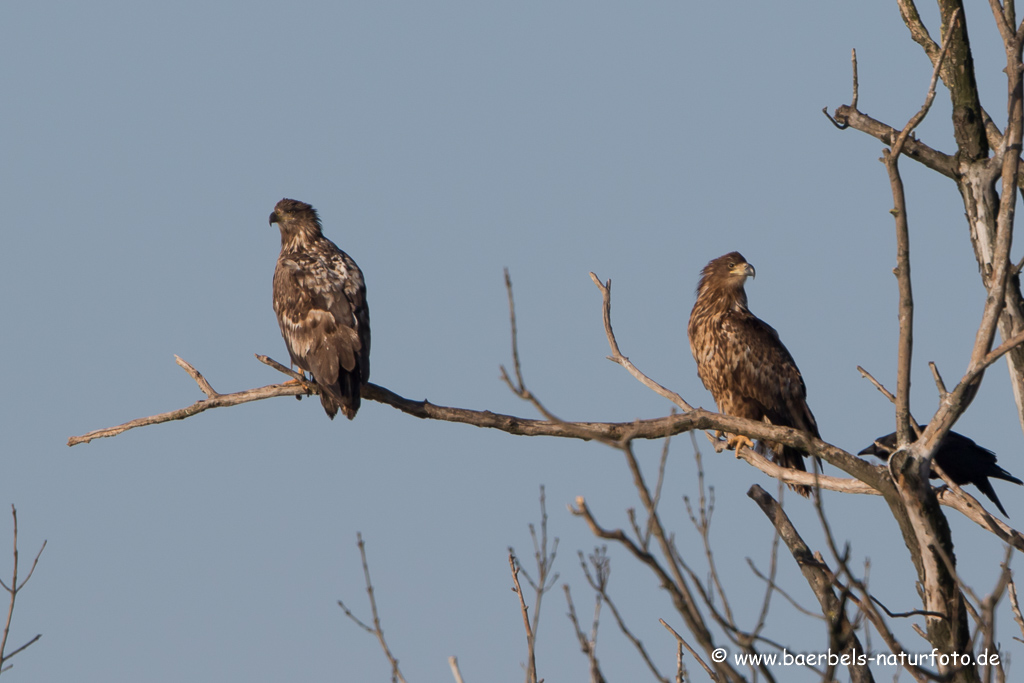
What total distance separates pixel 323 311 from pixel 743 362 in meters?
3.23

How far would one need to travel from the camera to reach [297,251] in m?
9.32

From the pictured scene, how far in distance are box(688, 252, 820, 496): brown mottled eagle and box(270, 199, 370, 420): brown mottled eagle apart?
108 inches

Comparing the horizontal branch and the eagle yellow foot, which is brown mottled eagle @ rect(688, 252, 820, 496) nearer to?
the eagle yellow foot

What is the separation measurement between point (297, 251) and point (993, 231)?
16.8 ft

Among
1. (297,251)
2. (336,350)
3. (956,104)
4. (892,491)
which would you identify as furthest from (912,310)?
(297,251)

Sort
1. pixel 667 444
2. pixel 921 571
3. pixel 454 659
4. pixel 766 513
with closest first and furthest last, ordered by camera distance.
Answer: pixel 667 444 → pixel 454 659 → pixel 921 571 → pixel 766 513

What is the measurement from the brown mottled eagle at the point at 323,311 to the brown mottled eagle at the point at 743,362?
2740 millimetres

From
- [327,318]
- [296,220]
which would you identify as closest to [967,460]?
[327,318]

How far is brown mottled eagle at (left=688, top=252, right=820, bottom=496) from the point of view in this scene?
9.09 meters

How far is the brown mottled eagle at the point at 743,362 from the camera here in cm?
909

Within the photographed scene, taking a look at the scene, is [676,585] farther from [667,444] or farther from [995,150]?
[995,150]

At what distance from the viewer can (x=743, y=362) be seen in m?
9.09

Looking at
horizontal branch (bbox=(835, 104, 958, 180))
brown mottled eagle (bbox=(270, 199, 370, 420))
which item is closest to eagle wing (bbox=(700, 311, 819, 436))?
horizontal branch (bbox=(835, 104, 958, 180))

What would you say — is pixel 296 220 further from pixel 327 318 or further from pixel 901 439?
A: pixel 901 439
